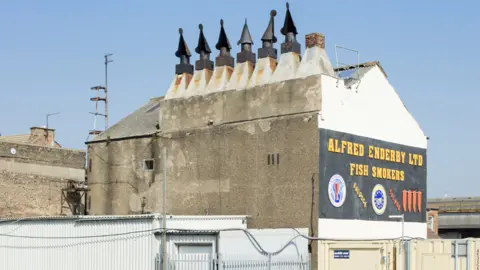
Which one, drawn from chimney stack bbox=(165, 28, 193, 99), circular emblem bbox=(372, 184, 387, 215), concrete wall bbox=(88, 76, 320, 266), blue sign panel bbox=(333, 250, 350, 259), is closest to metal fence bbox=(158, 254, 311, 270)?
concrete wall bbox=(88, 76, 320, 266)

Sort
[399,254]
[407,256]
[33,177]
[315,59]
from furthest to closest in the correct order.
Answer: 1. [33,177]
2. [315,59]
3. [399,254]
4. [407,256]

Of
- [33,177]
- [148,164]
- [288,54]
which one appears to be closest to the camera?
[288,54]

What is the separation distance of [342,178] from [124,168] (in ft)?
38.1

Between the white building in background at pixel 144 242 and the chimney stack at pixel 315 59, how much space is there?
6507 millimetres

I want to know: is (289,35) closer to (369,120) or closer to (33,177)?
(369,120)

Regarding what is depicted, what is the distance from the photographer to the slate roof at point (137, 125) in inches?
1399

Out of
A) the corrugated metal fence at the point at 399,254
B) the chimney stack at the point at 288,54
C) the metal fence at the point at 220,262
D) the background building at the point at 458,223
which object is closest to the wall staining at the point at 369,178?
the corrugated metal fence at the point at 399,254

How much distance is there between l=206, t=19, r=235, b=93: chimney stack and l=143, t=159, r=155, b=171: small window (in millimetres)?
4597

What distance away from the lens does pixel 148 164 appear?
114 ft

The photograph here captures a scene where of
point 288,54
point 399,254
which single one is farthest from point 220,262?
point 288,54

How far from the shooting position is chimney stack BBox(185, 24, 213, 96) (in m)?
33.3

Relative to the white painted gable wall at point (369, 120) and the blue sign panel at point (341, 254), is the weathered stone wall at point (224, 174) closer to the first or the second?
the white painted gable wall at point (369, 120)

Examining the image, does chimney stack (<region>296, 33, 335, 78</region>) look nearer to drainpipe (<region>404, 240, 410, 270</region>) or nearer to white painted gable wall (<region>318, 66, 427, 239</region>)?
white painted gable wall (<region>318, 66, 427, 239</region>)

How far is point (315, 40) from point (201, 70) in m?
6.27
